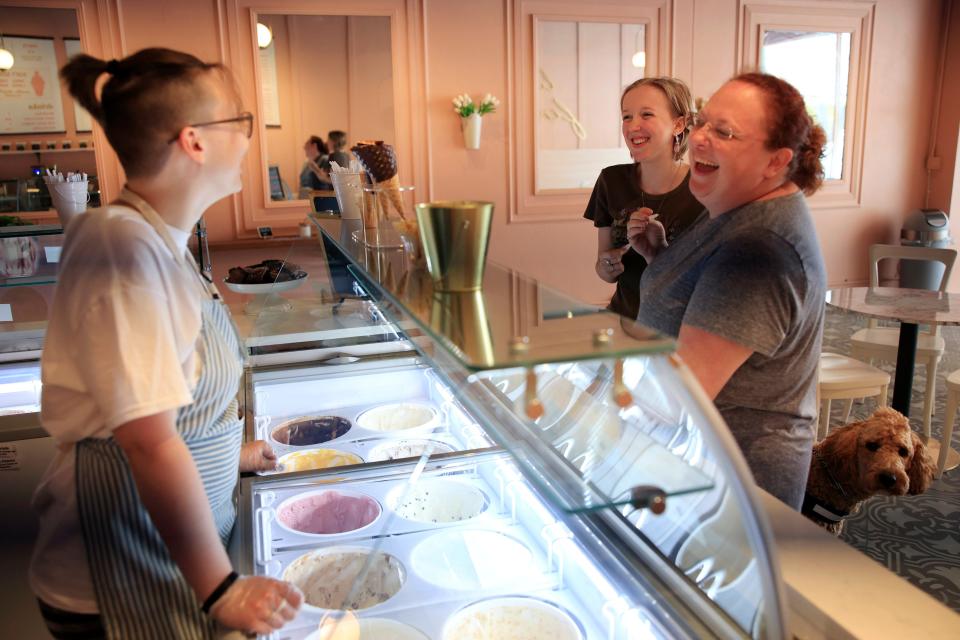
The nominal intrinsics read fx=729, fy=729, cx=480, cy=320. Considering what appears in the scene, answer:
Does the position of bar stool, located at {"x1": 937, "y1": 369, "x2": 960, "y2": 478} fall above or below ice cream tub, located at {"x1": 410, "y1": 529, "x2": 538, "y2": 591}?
below

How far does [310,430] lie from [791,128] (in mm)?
1417

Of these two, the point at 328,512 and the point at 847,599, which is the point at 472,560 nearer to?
the point at 328,512

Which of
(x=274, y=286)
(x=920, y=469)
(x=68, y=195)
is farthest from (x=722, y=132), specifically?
(x=68, y=195)

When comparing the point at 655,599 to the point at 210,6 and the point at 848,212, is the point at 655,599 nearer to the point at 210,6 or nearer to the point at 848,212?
the point at 210,6

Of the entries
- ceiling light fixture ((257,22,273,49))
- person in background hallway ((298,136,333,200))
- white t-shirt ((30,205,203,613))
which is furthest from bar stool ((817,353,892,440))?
ceiling light fixture ((257,22,273,49))

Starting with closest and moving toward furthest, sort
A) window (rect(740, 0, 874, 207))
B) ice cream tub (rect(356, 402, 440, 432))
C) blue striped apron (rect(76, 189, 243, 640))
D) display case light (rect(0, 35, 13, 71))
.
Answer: blue striped apron (rect(76, 189, 243, 640)), ice cream tub (rect(356, 402, 440, 432)), display case light (rect(0, 35, 13, 71)), window (rect(740, 0, 874, 207))

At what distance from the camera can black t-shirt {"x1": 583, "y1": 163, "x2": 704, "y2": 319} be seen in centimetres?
249

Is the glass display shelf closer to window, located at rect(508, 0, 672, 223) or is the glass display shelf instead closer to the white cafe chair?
the white cafe chair

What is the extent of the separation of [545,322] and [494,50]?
570 centimetres

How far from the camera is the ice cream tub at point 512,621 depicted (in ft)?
3.82

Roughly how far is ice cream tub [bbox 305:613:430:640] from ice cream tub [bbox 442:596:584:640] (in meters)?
0.06

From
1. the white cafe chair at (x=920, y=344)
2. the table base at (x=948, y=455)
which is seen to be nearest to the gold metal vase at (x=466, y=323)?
the table base at (x=948, y=455)

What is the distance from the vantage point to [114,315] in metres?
0.89

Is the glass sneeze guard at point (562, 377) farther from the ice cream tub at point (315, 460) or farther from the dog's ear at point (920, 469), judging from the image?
the dog's ear at point (920, 469)
